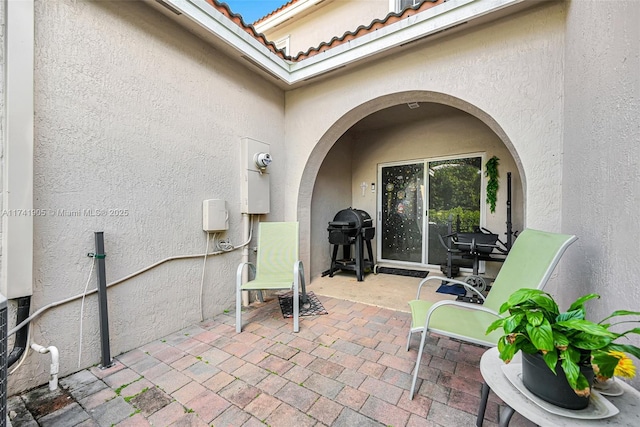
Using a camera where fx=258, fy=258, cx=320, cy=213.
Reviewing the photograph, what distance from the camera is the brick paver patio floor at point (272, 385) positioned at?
1.58 meters

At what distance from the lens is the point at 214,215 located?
297 cm

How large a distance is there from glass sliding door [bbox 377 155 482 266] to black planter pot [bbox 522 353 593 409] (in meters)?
4.17

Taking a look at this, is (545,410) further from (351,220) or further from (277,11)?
(277,11)

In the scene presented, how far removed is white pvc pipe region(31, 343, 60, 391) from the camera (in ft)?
5.97

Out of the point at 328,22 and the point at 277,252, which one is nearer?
the point at 277,252

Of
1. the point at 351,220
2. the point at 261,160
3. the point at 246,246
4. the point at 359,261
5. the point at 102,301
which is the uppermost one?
the point at 261,160

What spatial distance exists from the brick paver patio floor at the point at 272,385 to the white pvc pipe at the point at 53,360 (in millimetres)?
51

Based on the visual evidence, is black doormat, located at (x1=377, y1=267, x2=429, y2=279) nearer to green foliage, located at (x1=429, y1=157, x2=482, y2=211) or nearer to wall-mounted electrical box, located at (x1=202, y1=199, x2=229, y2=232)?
green foliage, located at (x1=429, y1=157, x2=482, y2=211)

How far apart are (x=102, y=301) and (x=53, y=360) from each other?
0.44 m

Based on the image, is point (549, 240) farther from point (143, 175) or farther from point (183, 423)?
point (143, 175)

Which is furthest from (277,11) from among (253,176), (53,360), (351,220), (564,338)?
(564,338)

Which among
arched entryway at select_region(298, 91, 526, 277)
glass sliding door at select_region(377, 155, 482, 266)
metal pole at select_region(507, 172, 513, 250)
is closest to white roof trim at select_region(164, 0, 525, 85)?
arched entryway at select_region(298, 91, 526, 277)

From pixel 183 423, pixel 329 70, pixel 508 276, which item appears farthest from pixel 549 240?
pixel 329 70

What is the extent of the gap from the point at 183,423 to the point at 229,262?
6.13ft
